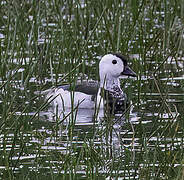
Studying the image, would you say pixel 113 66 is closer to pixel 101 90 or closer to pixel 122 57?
pixel 122 57

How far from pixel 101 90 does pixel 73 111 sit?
2.37m

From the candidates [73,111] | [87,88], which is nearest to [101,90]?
[87,88]

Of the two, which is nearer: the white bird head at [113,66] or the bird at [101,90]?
the bird at [101,90]

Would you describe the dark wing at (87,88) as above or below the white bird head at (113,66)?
below

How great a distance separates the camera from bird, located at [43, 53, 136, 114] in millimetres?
8969

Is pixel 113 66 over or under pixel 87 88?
over

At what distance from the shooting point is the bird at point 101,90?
8969 millimetres

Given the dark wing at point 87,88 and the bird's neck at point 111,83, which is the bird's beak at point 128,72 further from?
the dark wing at point 87,88

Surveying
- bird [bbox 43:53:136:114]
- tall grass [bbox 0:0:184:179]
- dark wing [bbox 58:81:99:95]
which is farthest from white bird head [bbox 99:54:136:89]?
dark wing [bbox 58:81:99:95]

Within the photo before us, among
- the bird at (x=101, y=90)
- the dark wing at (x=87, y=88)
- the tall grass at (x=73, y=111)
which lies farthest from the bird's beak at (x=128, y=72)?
the dark wing at (x=87, y=88)

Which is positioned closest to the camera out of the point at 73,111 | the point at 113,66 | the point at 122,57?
the point at 73,111

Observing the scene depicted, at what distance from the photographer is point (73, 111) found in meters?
6.56

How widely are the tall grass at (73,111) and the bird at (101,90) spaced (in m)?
0.15

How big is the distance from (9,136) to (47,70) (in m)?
2.78
